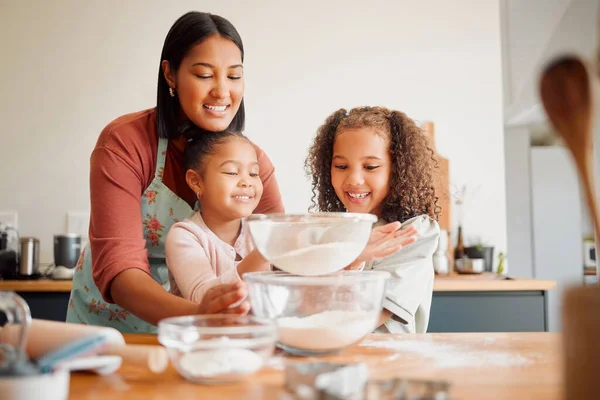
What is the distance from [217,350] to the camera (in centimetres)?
69

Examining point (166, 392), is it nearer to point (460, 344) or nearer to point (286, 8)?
point (460, 344)

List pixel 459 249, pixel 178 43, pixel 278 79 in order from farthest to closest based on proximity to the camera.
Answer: pixel 278 79 < pixel 459 249 < pixel 178 43

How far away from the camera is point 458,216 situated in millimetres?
3078

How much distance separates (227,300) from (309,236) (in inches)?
6.4

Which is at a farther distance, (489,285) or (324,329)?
(489,285)

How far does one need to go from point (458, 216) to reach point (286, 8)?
149 centimetres

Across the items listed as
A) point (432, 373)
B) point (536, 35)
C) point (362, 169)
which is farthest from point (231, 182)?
point (536, 35)

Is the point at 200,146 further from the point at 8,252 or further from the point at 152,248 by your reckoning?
the point at 8,252

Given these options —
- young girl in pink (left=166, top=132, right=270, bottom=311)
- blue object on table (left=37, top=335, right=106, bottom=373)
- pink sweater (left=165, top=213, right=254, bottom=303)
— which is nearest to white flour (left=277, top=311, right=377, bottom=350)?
blue object on table (left=37, top=335, right=106, bottom=373)

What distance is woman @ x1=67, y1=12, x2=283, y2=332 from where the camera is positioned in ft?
3.57

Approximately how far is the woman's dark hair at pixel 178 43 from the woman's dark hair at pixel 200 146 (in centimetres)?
4

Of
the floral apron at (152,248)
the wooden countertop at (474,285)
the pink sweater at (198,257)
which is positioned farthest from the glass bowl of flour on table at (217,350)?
the wooden countertop at (474,285)

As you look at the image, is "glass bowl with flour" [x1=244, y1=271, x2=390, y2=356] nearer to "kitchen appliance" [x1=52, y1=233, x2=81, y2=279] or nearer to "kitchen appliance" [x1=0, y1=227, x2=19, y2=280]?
"kitchen appliance" [x1=52, y1=233, x2=81, y2=279]

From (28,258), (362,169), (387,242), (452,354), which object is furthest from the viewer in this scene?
(28,258)
